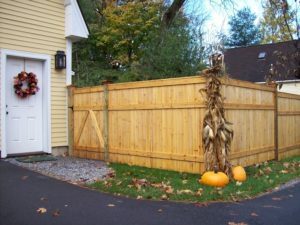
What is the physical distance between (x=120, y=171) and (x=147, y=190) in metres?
1.70

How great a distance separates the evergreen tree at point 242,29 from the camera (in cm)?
4741

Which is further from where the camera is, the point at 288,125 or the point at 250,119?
the point at 288,125

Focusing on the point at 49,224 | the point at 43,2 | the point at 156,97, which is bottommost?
the point at 49,224

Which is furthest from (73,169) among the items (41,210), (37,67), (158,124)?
(37,67)

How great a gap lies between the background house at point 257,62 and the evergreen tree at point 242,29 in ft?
58.8

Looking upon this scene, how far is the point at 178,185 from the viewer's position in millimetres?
7070

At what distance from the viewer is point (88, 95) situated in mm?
10328

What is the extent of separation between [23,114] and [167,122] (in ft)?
13.2

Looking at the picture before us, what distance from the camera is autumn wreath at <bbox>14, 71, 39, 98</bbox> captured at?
9.83 meters

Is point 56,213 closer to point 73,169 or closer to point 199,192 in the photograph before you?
point 199,192

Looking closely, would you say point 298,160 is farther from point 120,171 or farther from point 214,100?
point 120,171

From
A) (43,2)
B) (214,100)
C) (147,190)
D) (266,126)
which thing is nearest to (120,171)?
(147,190)

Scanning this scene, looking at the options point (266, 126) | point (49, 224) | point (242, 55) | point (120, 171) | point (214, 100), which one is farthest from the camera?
point (242, 55)

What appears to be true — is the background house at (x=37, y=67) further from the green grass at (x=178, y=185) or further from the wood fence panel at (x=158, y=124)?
the green grass at (x=178, y=185)
